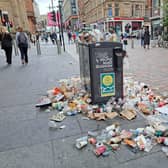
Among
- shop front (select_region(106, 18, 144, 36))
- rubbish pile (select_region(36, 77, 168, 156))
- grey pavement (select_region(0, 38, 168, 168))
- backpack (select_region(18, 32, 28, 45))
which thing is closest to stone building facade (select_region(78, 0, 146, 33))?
shop front (select_region(106, 18, 144, 36))

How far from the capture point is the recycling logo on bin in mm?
3761

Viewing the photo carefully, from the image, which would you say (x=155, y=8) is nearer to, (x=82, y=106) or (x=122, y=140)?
(x=82, y=106)

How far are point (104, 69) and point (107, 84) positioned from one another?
322mm

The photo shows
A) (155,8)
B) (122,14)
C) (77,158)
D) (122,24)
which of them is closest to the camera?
(77,158)

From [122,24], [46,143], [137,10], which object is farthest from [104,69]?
[137,10]

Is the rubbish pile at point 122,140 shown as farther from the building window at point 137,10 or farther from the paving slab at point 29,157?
the building window at point 137,10

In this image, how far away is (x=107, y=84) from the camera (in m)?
3.82

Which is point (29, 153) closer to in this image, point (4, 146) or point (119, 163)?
point (4, 146)

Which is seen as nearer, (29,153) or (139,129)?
(29,153)

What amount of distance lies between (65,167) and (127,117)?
1.53 m

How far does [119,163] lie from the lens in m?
2.32

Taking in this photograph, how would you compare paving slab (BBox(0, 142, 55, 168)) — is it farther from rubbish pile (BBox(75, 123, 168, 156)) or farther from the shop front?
the shop front

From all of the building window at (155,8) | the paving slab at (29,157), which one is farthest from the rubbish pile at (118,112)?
the building window at (155,8)

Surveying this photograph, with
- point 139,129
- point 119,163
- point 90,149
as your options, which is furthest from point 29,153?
point 139,129
